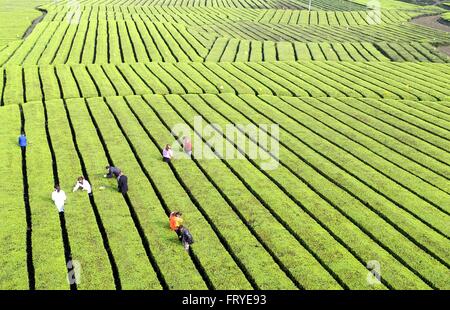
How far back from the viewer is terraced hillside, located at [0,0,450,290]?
22.1 metres

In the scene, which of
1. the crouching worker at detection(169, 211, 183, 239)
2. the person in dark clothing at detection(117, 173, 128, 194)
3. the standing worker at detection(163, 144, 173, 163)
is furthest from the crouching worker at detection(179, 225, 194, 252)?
the standing worker at detection(163, 144, 173, 163)

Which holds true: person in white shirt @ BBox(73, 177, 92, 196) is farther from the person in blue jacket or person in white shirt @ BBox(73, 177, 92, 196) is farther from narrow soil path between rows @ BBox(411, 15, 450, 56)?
narrow soil path between rows @ BBox(411, 15, 450, 56)

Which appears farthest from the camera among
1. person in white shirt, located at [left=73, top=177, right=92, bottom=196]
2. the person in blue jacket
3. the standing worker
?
the person in blue jacket

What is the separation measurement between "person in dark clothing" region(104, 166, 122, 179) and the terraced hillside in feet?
2.02

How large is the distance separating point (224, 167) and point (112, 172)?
24.9 feet

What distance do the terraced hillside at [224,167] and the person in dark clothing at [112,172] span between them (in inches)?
24.2

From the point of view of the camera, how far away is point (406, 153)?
36938 mm

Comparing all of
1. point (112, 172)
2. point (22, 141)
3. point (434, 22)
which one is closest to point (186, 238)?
point (112, 172)

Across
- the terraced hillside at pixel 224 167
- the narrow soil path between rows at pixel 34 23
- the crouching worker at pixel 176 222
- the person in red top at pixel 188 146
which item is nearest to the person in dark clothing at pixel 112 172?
the terraced hillside at pixel 224 167

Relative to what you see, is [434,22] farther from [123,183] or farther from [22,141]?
[123,183]

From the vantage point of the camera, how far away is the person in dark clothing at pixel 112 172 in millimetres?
28953

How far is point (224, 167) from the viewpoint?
32938 millimetres
